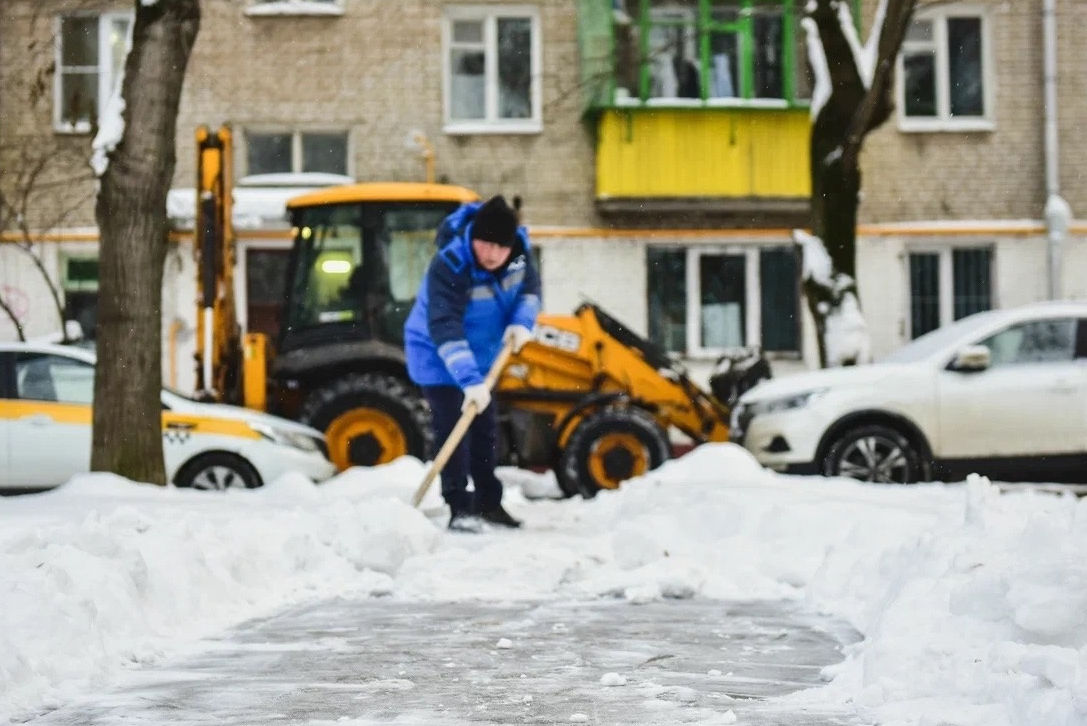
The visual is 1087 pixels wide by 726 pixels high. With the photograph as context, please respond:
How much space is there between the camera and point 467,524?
10.8 meters

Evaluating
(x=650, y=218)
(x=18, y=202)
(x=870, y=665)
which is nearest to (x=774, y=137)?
(x=650, y=218)

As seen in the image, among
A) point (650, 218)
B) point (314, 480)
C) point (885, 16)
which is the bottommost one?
point (314, 480)

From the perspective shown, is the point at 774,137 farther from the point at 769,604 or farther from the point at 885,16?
the point at 769,604

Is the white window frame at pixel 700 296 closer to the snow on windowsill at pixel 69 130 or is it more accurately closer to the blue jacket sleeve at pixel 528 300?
the snow on windowsill at pixel 69 130

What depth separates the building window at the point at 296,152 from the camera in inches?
995

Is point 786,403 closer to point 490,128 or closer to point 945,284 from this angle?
point 490,128

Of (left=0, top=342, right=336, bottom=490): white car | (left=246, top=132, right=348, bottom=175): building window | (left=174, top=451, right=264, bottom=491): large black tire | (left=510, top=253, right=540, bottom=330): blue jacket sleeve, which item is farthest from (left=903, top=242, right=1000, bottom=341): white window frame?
(left=510, top=253, right=540, bottom=330): blue jacket sleeve

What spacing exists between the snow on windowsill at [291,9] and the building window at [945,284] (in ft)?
29.2

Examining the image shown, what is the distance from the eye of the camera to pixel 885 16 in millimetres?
18203

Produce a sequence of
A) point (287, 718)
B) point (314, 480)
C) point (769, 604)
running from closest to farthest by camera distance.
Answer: point (287, 718), point (769, 604), point (314, 480)

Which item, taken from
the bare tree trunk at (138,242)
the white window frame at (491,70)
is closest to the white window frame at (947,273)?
the white window frame at (491,70)

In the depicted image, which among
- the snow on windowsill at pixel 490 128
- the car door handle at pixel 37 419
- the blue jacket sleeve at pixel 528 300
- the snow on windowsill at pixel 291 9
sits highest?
the snow on windowsill at pixel 291 9

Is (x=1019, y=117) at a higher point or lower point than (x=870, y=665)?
higher

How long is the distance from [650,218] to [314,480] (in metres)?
11.6
